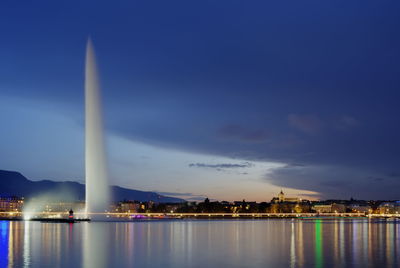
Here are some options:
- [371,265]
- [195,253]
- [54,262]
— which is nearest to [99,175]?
[195,253]

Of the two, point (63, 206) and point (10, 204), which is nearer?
point (10, 204)

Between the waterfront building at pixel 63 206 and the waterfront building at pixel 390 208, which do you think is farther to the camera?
the waterfront building at pixel 390 208

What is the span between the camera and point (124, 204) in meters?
173

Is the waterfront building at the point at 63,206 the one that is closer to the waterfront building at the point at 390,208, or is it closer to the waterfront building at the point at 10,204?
the waterfront building at the point at 10,204

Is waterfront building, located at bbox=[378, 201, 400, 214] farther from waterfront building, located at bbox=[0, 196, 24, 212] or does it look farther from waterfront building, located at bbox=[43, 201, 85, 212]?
waterfront building, located at bbox=[0, 196, 24, 212]

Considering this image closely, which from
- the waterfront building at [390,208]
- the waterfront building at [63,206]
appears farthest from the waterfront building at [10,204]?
the waterfront building at [390,208]

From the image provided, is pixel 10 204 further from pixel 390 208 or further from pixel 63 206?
pixel 390 208

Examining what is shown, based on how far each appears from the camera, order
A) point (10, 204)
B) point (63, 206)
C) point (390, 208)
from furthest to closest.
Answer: point (390, 208)
point (63, 206)
point (10, 204)

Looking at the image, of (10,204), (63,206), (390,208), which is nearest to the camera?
(10,204)

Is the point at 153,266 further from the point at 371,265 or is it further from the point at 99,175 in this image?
the point at 99,175

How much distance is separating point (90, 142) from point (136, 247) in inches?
1008

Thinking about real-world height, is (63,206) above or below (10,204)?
below

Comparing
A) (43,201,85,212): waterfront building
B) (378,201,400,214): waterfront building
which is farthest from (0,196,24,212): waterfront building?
(378,201,400,214): waterfront building

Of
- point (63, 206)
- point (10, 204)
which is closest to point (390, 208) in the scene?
point (63, 206)
